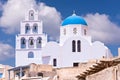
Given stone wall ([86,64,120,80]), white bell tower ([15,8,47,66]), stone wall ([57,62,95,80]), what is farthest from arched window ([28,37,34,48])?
stone wall ([86,64,120,80])

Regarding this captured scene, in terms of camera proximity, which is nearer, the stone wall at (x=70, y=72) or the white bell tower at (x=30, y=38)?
the stone wall at (x=70, y=72)

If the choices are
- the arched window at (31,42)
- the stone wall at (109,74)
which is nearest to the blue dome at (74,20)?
the arched window at (31,42)

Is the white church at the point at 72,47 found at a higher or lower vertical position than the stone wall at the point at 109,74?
higher

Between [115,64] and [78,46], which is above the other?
[78,46]

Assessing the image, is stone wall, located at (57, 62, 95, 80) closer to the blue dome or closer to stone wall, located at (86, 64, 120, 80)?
stone wall, located at (86, 64, 120, 80)

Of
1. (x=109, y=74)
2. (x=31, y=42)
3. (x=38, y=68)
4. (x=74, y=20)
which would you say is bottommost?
(x=109, y=74)

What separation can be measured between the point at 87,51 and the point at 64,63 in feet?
10.3

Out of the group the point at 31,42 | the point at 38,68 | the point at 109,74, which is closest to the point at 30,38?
the point at 31,42

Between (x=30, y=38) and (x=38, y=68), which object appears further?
(x=30, y=38)

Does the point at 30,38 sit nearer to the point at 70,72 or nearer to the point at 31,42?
the point at 31,42

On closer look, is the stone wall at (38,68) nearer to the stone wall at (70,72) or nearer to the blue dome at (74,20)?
the stone wall at (70,72)

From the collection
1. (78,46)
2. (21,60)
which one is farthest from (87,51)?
(21,60)

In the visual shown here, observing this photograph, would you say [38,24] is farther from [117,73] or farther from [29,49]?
[117,73]

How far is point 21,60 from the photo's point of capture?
5894 cm
